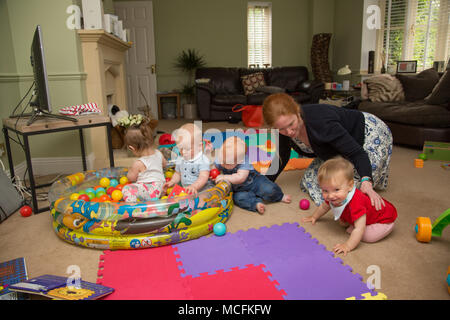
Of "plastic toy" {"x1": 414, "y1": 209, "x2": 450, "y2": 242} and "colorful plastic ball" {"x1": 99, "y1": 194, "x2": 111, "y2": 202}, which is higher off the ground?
"colorful plastic ball" {"x1": 99, "y1": 194, "x2": 111, "y2": 202}

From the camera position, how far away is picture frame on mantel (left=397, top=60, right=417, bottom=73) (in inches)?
207

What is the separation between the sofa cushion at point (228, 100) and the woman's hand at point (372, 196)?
186 inches

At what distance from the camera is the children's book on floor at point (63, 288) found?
137cm

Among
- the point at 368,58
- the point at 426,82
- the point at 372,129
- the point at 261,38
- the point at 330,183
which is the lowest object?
the point at 330,183

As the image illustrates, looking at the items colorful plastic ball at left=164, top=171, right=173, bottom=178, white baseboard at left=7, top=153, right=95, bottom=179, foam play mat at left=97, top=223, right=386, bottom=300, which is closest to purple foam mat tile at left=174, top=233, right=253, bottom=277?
foam play mat at left=97, top=223, right=386, bottom=300

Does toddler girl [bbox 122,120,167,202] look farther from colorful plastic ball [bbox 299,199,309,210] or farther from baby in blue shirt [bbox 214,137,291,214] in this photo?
colorful plastic ball [bbox 299,199,309,210]

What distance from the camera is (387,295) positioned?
1.40 metres

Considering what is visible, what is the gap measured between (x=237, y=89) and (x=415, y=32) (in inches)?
131

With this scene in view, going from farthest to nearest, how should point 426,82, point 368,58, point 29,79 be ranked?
point 368,58, point 426,82, point 29,79

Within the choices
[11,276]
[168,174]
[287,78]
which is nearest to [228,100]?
[287,78]

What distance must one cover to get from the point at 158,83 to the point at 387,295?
712 centimetres

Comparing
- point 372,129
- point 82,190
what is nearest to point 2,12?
point 82,190

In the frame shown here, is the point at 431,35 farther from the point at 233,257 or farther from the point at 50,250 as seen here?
the point at 50,250

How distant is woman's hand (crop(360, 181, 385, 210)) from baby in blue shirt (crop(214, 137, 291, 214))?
2.29 ft
